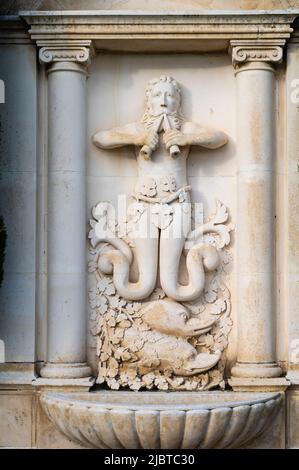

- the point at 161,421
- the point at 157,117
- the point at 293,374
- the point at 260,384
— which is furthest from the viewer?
the point at 157,117

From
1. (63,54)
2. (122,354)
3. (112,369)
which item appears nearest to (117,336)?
(122,354)

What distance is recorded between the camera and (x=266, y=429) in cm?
767

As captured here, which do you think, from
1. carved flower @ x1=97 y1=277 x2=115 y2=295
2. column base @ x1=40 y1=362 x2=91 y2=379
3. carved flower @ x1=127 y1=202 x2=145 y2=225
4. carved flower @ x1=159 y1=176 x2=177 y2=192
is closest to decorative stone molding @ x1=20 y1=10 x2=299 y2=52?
carved flower @ x1=159 y1=176 x2=177 y2=192

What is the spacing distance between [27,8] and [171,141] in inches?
71.1

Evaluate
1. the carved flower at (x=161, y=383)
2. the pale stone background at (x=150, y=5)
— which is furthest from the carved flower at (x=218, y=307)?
the pale stone background at (x=150, y=5)

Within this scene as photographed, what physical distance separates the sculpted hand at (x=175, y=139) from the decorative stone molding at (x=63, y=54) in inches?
40.3

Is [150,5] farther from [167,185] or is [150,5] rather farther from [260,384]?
[260,384]

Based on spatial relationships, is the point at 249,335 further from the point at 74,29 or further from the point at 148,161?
the point at 74,29

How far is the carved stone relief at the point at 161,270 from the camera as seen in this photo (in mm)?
7902

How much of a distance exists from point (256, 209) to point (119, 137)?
1.42 metres

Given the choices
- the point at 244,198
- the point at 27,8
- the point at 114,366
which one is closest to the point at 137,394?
the point at 114,366

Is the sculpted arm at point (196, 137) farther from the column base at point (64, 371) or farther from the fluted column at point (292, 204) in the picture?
the column base at point (64, 371)

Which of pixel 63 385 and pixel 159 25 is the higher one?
pixel 159 25

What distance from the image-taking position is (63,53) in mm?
7887
